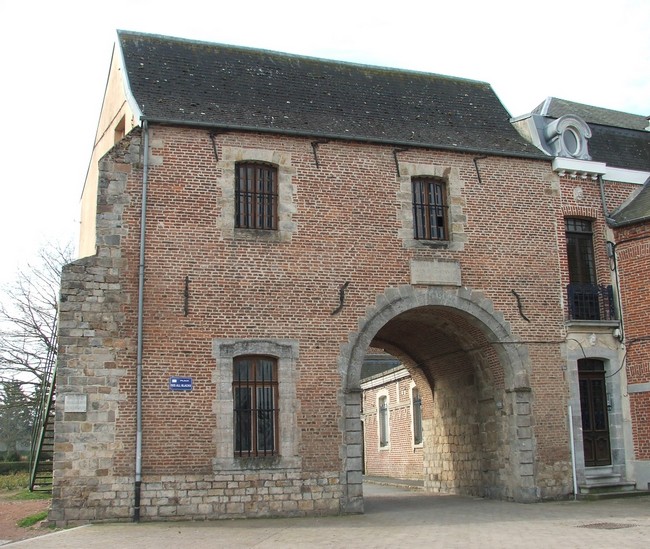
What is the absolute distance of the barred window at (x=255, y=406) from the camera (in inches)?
558

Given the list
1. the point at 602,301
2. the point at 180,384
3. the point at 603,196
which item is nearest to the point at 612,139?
the point at 603,196

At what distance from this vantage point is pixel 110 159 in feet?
46.9

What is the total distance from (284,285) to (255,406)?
2.38m

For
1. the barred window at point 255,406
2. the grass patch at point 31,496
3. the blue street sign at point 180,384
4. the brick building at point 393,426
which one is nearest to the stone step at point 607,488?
the barred window at point 255,406

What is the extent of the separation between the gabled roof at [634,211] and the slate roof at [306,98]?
2327 mm

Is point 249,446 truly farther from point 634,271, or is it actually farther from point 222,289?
point 634,271

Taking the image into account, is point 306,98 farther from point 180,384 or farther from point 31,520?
point 31,520

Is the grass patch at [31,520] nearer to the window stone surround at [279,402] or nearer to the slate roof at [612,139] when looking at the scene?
the window stone surround at [279,402]

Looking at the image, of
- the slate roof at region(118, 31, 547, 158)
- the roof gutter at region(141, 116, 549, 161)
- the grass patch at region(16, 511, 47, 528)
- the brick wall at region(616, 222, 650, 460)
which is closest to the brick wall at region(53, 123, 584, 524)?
the roof gutter at region(141, 116, 549, 161)

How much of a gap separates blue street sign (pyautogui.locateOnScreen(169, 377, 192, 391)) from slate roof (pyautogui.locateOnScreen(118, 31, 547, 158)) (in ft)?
16.0

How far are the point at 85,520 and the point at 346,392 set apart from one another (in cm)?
518

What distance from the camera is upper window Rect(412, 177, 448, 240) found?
16.2 metres

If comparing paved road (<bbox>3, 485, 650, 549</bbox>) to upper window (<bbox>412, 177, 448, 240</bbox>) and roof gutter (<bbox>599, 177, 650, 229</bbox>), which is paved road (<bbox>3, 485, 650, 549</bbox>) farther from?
roof gutter (<bbox>599, 177, 650, 229</bbox>)

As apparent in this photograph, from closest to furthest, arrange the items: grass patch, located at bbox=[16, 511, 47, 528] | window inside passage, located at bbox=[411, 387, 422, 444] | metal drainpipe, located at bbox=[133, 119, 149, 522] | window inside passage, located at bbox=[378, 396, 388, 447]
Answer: metal drainpipe, located at bbox=[133, 119, 149, 522], grass patch, located at bbox=[16, 511, 47, 528], window inside passage, located at bbox=[411, 387, 422, 444], window inside passage, located at bbox=[378, 396, 388, 447]
